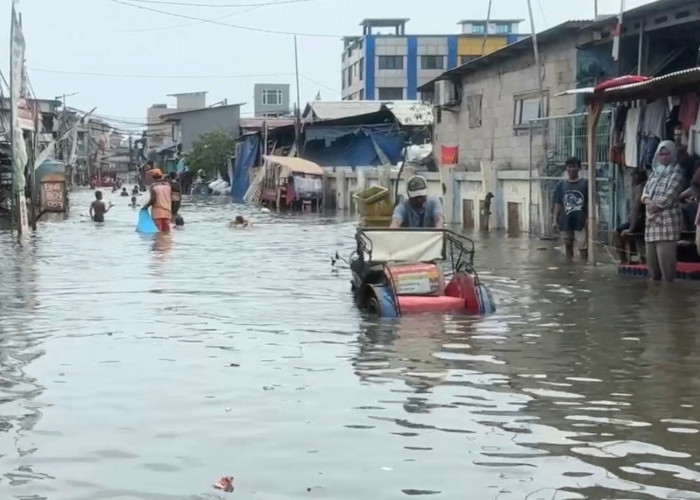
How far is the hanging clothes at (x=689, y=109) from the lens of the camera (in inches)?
563

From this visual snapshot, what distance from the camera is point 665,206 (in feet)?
43.9

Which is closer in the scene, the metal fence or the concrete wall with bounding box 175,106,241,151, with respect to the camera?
the metal fence

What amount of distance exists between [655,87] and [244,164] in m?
47.0

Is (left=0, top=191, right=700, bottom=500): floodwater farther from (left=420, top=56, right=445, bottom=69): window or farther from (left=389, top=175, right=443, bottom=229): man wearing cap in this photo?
(left=420, top=56, right=445, bottom=69): window

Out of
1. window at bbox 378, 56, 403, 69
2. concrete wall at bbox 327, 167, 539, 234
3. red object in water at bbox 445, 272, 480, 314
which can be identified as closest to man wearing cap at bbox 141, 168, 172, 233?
concrete wall at bbox 327, 167, 539, 234

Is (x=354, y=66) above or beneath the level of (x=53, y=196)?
above

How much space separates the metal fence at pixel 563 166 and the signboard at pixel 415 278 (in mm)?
7639

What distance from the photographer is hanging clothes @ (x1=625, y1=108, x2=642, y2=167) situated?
1608cm

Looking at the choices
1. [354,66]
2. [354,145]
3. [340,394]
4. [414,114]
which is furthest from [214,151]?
[340,394]

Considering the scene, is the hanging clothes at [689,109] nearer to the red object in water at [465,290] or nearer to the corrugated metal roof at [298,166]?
the red object in water at [465,290]

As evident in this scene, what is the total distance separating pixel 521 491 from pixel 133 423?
256 cm

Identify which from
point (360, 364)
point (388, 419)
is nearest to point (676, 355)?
point (360, 364)

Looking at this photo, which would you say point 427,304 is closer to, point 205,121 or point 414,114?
point 414,114

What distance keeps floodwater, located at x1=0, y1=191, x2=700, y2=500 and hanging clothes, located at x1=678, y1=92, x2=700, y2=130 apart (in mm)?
2204
